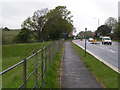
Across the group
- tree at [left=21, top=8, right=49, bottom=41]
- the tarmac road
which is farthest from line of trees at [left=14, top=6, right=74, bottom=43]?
the tarmac road

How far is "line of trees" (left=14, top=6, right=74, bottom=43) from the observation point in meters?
71.4

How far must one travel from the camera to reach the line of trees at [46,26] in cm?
7136

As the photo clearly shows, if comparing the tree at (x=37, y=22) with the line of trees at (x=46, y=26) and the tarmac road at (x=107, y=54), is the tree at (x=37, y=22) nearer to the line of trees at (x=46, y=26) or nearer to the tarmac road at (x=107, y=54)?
the line of trees at (x=46, y=26)

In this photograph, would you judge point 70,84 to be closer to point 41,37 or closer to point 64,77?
point 64,77

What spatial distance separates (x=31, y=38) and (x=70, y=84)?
7891cm

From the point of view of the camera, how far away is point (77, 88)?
27.7 ft

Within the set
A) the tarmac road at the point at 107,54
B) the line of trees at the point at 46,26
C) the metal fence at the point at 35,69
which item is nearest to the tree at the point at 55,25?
the line of trees at the point at 46,26

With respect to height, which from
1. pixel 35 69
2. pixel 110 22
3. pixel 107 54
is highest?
pixel 110 22

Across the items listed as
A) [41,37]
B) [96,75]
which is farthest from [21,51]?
[96,75]

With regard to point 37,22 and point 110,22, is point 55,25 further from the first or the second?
point 110,22

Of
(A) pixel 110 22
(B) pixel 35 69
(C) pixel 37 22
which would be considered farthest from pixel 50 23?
(B) pixel 35 69

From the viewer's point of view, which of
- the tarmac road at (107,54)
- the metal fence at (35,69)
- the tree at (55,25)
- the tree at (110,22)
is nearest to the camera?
the metal fence at (35,69)

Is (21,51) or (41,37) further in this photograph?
(41,37)

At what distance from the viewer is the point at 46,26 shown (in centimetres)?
7519
